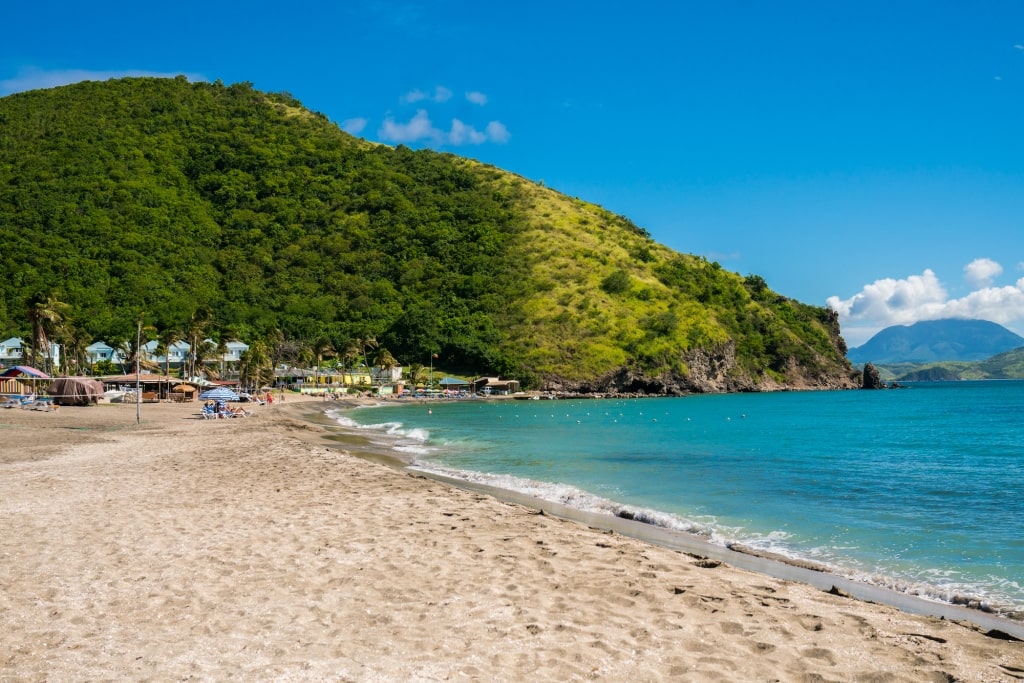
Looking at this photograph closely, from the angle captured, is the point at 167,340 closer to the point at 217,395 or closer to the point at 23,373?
the point at 23,373

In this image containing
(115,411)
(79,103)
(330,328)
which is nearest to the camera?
(115,411)

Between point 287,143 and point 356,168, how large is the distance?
53.8ft

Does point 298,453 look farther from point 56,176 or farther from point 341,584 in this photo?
point 56,176

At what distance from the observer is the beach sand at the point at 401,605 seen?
589 cm

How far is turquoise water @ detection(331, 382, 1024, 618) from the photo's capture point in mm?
10961

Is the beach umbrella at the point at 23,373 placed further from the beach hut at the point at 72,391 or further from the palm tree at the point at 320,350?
the palm tree at the point at 320,350

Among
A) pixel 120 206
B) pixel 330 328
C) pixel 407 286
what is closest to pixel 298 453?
pixel 330 328

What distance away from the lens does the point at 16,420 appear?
34500mm

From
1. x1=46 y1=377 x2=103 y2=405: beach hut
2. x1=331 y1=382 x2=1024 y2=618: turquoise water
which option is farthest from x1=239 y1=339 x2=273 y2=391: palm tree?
x1=331 y1=382 x2=1024 y2=618: turquoise water

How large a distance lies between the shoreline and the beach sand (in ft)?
2.37

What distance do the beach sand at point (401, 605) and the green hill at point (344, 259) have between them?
3166 inches

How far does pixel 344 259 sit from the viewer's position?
399 feet

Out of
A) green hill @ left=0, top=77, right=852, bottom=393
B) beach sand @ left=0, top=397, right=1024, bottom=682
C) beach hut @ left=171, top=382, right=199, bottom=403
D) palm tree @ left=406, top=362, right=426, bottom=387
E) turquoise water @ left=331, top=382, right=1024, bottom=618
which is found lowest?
turquoise water @ left=331, top=382, right=1024, bottom=618

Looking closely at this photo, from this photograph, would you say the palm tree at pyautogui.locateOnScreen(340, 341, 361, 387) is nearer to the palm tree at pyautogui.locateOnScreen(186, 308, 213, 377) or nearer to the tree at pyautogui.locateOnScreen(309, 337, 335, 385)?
the tree at pyautogui.locateOnScreen(309, 337, 335, 385)
